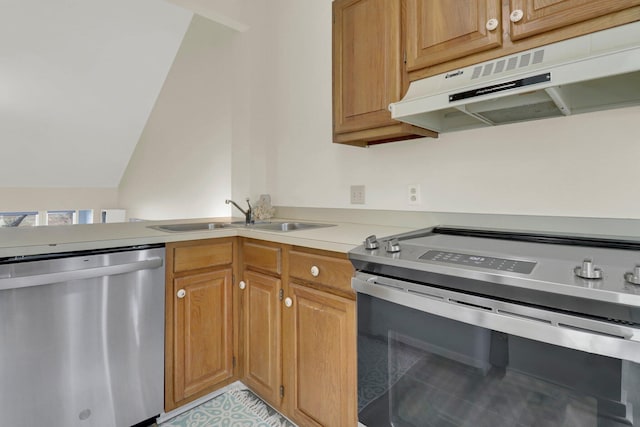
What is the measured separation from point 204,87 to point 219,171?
2.98 feet

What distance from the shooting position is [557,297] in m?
0.72

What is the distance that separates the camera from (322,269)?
1315mm

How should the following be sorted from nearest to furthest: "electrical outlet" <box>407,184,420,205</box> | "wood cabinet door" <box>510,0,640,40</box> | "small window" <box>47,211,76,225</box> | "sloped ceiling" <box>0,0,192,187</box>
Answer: "wood cabinet door" <box>510,0,640,40</box>, "electrical outlet" <box>407,184,420,205</box>, "sloped ceiling" <box>0,0,192,187</box>, "small window" <box>47,211,76,225</box>

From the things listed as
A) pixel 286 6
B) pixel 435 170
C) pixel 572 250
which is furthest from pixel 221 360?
pixel 286 6

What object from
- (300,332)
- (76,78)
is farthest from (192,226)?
(76,78)

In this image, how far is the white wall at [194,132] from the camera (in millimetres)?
2932

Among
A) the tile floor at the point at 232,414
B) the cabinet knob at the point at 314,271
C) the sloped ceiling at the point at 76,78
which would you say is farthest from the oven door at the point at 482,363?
the sloped ceiling at the point at 76,78

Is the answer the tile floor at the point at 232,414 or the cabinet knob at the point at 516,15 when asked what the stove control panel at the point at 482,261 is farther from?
the tile floor at the point at 232,414

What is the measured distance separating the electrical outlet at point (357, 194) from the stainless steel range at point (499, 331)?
70cm

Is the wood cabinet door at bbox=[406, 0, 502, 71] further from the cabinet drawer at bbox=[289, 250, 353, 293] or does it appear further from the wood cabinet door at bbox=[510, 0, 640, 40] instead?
the cabinet drawer at bbox=[289, 250, 353, 293]

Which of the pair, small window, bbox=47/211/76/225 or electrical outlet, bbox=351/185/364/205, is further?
small window, bbox=47/211/76/225

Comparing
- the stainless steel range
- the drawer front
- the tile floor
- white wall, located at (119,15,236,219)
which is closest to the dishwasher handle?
the drawer front

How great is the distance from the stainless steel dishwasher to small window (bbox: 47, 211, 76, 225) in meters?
6.19

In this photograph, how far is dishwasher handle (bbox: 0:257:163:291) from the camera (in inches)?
43.9
